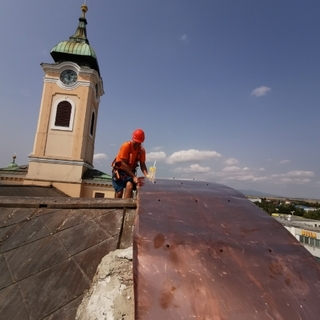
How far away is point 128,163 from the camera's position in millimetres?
4656

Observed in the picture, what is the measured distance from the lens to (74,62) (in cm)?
2008

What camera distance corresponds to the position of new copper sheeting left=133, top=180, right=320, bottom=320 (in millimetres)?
1117

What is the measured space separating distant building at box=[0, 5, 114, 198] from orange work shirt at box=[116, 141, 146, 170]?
15.0 m

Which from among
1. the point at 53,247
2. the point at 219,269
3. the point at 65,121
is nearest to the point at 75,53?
the point at 65,121

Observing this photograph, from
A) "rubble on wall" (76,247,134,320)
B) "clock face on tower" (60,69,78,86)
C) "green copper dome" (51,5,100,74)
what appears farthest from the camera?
"green copper dome" (51,5,100,74)

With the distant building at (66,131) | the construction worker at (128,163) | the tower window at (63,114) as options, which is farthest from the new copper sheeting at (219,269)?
the tower window at (63,114)

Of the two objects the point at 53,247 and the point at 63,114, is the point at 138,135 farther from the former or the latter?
the point at 63,114

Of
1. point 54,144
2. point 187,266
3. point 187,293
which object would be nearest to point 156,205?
point 187,266

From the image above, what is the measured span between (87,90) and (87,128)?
3215 millimetres

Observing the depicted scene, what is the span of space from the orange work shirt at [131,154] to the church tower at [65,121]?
15.0m

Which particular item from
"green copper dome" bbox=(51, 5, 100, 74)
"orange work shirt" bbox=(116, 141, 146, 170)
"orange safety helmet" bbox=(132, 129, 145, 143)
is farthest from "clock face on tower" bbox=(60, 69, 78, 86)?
"orange safety helmet" bbox=(132, 129, 145, 143)

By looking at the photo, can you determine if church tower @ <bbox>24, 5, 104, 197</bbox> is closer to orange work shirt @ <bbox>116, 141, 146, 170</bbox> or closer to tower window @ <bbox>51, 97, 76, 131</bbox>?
tower window @ <bbox>51, 97, 76, 131</bbox>

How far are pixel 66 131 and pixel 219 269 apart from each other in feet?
63.8

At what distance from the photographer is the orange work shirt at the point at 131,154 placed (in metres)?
4.53
